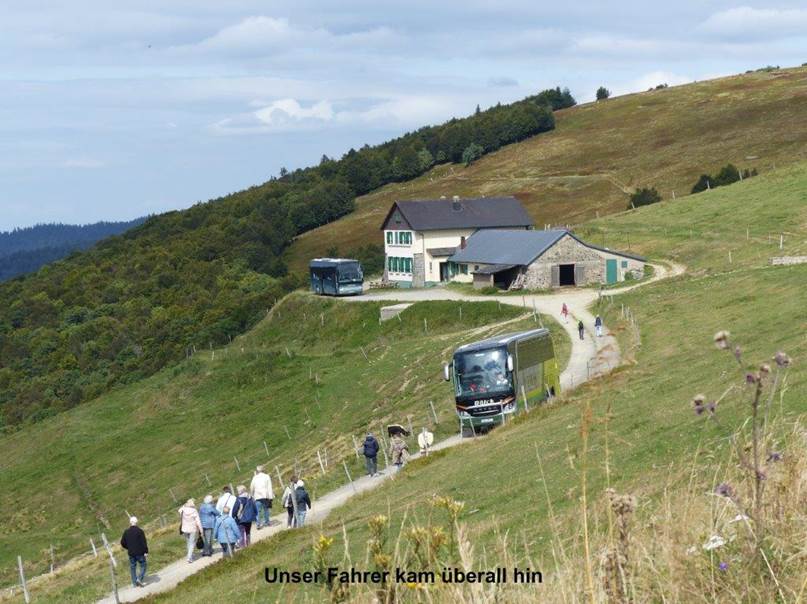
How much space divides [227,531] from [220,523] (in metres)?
0.27

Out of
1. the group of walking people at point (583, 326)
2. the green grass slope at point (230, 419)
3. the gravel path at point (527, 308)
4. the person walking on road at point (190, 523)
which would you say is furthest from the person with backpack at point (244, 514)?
the group of walking people at point (583, 326)

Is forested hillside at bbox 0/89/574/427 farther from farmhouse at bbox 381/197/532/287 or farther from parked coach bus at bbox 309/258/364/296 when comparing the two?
farmhouse at bbox 381/197/532/287

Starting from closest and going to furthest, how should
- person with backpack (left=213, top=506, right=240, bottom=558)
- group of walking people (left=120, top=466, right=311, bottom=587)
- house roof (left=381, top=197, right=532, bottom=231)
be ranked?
group of walking people (left=120, top=466, right=311, bottom=587), person with backpack (left=213, top=506, right=240, bottom=558), house roof (left=381, top=197, right=532, bottom=231)

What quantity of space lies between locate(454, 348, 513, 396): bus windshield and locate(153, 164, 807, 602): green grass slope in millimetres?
2796

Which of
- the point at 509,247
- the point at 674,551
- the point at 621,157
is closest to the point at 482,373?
the point at 674,551

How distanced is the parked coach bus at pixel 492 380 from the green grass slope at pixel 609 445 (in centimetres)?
238

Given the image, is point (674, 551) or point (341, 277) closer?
point (674, 551)

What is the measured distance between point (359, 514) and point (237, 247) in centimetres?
14088

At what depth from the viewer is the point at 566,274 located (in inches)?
3258

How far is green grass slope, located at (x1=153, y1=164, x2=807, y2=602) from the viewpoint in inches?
574

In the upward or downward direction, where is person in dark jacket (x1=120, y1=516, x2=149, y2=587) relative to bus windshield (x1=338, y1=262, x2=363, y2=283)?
downward

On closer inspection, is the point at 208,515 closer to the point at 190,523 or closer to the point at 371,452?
the point at 190,523

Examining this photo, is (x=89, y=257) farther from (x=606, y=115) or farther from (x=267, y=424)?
(x=267, y=424)

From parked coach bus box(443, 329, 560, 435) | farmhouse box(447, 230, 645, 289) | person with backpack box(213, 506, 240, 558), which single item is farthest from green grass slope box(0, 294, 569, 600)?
person with backpack box(213, 506, 240, 558)
